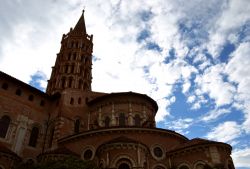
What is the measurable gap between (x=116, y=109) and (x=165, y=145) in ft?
23.9

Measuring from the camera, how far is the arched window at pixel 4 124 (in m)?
25.0

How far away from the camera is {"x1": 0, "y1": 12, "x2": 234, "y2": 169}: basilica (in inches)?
815

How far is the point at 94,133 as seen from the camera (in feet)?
78.1

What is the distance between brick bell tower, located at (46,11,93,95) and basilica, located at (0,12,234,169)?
7.61 metres

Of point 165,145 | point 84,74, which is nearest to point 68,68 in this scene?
point 84,74

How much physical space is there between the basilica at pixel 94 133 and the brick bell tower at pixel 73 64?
7.61 meters

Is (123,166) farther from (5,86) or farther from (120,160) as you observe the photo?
(5,86)

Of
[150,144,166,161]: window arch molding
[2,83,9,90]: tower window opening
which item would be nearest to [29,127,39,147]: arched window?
[2,83,9,90]: tower window opening

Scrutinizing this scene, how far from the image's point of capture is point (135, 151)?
20109 millimetres

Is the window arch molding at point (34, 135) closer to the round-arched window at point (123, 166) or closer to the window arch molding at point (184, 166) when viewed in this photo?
the round-arched window at point (123, 166)

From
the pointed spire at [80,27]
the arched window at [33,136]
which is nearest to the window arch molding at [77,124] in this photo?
the arched window at [33,136]

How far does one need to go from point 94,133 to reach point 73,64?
1996 centimetres

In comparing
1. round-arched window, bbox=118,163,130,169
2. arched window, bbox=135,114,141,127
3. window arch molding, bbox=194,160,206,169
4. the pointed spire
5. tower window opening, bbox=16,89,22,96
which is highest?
the pointed spire

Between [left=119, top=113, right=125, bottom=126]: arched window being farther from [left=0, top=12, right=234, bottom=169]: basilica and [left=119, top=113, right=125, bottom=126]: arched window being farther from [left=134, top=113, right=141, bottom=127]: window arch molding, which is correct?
[left=134, top=113, right=141, bottom=127]: window arch molding
